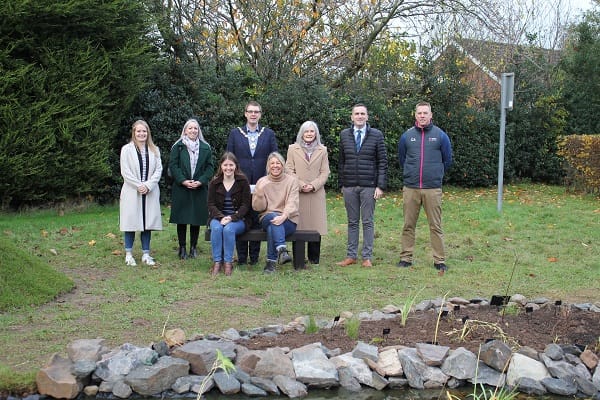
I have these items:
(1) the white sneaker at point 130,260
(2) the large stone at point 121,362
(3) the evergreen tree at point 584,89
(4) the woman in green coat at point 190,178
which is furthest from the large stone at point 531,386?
(3) the evergreen tree at point 584,89

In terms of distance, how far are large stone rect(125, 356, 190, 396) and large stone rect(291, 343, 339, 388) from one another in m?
0.73

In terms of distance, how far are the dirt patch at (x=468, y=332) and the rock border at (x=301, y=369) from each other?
20 centimetres

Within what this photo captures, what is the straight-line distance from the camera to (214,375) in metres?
4.46

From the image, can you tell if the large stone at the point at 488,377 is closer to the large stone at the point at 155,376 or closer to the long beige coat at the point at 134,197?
the large stone at the point at 155,376

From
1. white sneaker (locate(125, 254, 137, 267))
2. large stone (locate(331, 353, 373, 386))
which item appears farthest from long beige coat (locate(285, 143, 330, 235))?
large stone (locate(331, 353, 373, 386))

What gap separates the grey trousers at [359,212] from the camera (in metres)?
8.52

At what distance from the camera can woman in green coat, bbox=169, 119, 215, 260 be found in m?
8.70

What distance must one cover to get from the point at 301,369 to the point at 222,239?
364 centimetres

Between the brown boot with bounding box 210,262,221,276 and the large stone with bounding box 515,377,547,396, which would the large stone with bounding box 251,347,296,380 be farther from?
the brown boot with bounding box 210,262,221,276

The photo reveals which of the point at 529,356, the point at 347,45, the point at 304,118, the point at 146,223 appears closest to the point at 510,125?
the point at 347,45

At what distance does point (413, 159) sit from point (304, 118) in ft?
22.9

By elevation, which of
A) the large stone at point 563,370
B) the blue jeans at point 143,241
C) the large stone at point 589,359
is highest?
the blue jeans at point 143,241

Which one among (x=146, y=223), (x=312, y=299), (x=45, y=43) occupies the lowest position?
(x=312, y=299)

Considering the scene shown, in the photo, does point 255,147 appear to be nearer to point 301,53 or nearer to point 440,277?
point 440,277
